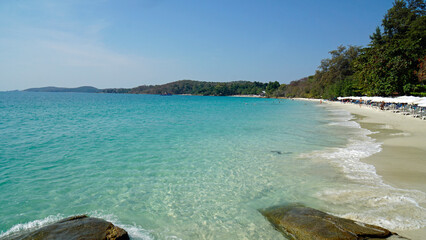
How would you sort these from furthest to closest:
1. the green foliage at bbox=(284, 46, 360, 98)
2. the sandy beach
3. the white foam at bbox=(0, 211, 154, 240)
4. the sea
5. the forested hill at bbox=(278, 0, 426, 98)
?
the green foliage at bbox=(284, 46, 360, 98) → the forested hill at bbox=(278, 0, 426, 98) → the sandy beach → the sea → the white foam at bbox=(0, 211, 154, 240)

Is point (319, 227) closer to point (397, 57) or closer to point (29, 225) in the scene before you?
point (29, 225)

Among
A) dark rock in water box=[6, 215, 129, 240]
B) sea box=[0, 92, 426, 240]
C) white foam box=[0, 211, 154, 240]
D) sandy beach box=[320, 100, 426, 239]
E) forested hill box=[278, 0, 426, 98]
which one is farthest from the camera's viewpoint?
forested hill box=[278, 0, 426, 98]

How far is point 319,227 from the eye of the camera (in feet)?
14.9

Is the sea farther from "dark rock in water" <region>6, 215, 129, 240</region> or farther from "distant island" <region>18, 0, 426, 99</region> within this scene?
"distant island" <region>18, 0, 426, 99</region>

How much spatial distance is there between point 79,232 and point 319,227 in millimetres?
4391

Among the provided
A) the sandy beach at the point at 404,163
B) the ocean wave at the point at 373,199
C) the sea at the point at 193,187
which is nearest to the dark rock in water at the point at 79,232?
the sea at the point at 193,187

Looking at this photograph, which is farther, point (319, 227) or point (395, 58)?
point (395, 58)

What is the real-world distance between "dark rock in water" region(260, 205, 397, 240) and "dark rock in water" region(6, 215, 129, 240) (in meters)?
3.17

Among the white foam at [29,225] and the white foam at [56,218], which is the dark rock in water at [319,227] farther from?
the white foam at [29,225]

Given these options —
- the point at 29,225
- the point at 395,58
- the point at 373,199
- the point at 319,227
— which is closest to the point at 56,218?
the point at 29,225

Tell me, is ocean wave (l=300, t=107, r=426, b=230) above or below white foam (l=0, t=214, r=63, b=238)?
above

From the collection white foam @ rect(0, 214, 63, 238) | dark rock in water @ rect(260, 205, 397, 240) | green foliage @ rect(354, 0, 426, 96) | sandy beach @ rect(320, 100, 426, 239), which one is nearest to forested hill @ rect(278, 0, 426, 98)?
green foliage @ rect(354, 0, 426, 96)

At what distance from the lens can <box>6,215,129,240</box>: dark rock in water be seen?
423 cm

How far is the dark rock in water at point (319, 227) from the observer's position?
4.28 meters
